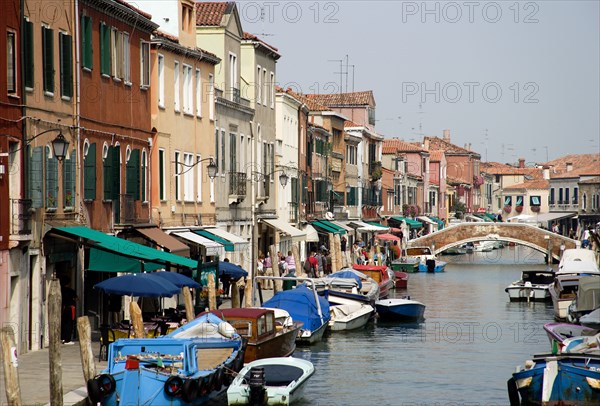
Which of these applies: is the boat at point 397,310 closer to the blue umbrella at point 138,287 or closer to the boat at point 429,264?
the blue umbrella at point 138,287

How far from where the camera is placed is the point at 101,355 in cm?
2378

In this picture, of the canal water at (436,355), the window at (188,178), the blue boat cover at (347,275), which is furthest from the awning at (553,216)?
the window at (188,178)

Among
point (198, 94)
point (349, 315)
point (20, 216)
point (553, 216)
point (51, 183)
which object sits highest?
point (198, 94)

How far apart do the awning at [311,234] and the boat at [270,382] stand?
112 feet

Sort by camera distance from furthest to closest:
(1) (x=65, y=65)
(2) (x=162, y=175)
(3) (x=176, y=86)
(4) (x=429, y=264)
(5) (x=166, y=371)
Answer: (4) (x=429, y=264) < (3) (x=176, y=86) < (2) (x=162, y=175) < (1) (x=65, y=65) < (5) (x=166, y=371)

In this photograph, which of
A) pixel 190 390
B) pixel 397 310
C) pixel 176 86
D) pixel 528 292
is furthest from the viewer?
pixel 528 292

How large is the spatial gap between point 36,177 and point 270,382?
662cm

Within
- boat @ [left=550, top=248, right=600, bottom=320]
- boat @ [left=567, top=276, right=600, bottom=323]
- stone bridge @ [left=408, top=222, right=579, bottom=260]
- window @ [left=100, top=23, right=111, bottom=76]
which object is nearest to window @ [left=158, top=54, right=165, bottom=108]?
window @ [left=100, top=23, right=111, bottom=76]

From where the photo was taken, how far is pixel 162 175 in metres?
35.7

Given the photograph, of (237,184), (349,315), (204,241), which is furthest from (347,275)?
(204,241)

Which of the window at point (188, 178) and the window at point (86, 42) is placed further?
the window at point (188, 178)

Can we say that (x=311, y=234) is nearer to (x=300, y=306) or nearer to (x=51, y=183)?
(x=300, y=306)

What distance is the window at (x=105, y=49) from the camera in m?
29.3

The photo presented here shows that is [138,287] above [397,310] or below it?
above
